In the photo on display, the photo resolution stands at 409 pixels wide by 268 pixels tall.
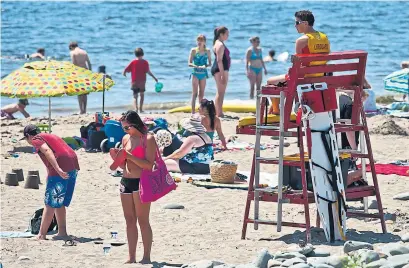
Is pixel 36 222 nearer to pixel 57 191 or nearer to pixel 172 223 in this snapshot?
pixel 57 191

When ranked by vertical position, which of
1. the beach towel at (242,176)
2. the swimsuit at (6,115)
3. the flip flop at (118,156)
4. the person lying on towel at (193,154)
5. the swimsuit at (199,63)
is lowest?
the flip flop at (118,156)

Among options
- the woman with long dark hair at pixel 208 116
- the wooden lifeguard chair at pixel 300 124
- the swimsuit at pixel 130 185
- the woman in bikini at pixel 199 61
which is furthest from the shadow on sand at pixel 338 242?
the woman in bikini at pixel 199 61

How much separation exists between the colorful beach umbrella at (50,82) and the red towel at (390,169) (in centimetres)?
399

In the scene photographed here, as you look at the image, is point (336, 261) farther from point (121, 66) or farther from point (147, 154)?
point (121, 66)

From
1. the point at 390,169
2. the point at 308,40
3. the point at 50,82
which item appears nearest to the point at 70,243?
the point at 308,40

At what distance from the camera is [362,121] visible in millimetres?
9242

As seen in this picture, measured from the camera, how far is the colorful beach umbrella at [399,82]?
60.1ft

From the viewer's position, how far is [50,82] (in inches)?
557

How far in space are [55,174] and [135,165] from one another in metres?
1.60

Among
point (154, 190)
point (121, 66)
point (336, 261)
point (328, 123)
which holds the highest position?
point (121, 66)

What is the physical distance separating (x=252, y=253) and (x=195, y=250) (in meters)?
0.60

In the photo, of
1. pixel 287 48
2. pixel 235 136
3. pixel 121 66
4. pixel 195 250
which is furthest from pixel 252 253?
pixel 287 48

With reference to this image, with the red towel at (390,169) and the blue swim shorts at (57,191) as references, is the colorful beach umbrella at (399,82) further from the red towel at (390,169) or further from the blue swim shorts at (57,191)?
the blue swim shorts at (57,191)

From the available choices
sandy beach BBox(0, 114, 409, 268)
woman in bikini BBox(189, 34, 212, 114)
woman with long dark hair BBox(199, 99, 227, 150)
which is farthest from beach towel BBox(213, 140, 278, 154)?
woman in bikini BBox(189, 34, 212, 114)
